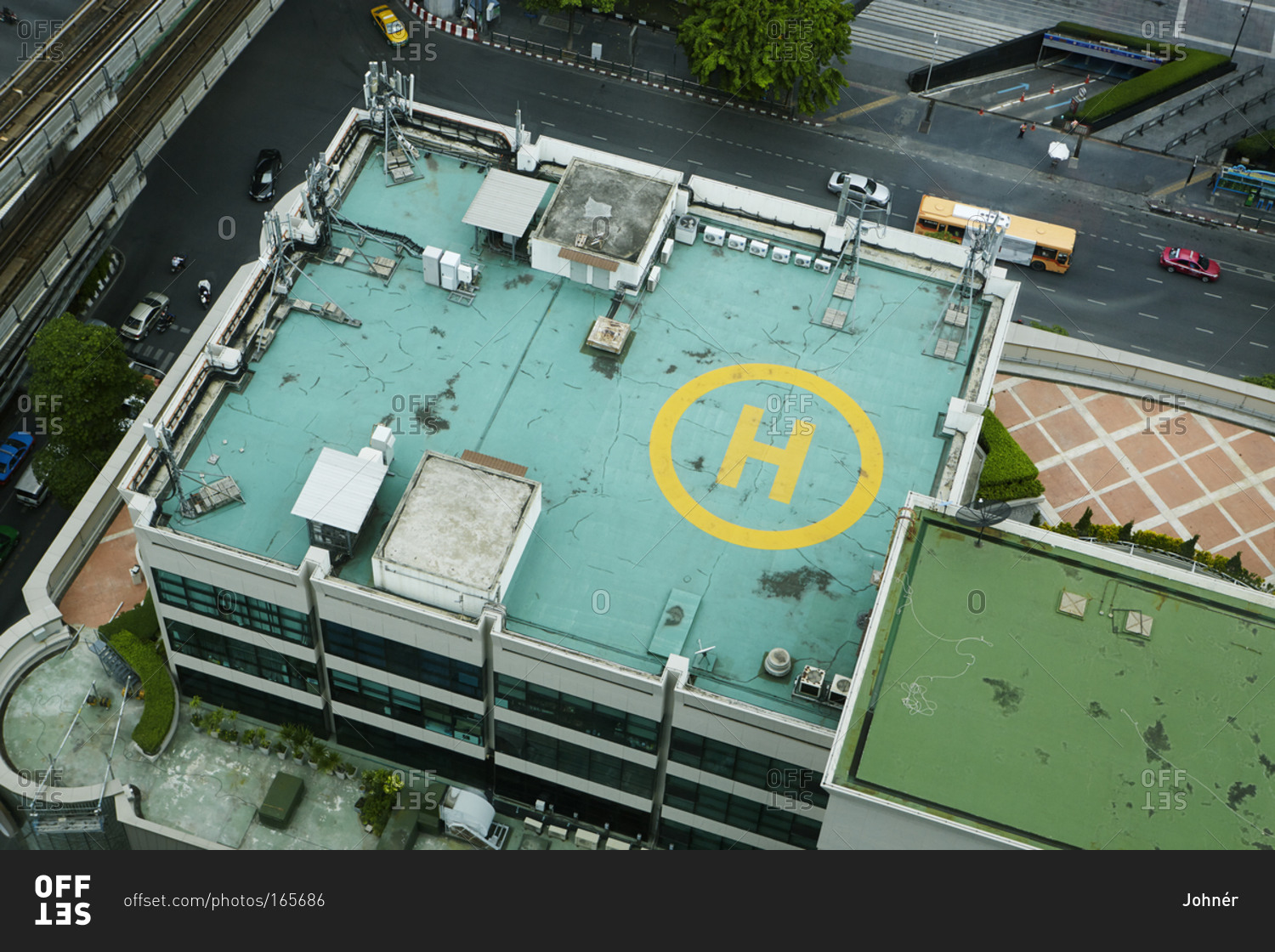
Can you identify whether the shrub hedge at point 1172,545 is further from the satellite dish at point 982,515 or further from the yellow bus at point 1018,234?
the yellow bus at point 1018,234

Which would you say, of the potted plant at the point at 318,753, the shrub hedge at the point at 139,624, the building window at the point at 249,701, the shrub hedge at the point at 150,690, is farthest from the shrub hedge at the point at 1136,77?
the shrub hedge at the point at 150,690

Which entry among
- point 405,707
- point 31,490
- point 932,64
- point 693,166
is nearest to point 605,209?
point 405,707

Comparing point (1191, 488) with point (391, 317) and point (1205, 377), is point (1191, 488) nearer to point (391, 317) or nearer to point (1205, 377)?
point (1205, 377)

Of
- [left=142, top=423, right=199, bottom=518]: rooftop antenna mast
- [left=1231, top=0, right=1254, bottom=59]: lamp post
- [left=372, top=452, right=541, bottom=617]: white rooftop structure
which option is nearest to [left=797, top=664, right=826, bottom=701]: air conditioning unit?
[left=372, top=452, right=541, bottom=617]: white rooftop structure

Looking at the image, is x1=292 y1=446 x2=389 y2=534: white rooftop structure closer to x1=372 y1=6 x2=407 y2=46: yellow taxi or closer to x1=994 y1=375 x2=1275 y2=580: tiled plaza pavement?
x1=994 y1=375 x2=1275 y2=580: tiled plaza pavement

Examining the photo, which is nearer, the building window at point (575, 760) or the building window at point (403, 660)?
the building window at point (403, 660)

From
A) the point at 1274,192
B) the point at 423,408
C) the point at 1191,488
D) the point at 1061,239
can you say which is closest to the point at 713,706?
the point at 423,408
